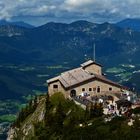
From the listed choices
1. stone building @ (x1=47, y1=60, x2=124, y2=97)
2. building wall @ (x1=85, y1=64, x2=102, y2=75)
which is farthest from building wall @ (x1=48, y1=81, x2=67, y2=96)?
building wall @ (x1=85, y1=64, x2=102, y2=75)

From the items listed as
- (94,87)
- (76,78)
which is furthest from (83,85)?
(76,78)

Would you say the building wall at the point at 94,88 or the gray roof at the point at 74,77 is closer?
the building wall at the point at 94,88

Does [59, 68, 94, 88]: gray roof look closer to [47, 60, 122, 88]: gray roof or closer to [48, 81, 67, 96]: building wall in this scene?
[47, 60, 122, 88]: gray roof

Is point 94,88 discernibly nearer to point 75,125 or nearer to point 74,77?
point 74,77

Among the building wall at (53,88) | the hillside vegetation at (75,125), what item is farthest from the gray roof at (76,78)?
the hillside vegetation at (75,125)

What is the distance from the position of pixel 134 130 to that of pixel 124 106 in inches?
888

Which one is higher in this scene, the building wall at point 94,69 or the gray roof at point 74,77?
the building wall at point 94,69

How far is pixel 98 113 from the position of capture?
73812 millimetres

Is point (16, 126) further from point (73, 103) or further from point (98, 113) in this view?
point (98, 113)

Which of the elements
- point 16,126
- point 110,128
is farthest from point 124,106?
point 16,126

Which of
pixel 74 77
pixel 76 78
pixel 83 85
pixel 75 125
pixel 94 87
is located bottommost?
pixel 75 125

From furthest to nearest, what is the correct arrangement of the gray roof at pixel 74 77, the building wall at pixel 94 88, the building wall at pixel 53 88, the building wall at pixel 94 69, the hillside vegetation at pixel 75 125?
the building wall at pixel 94 69, the building wall at pixel 53 88, the gray roof at pixel 74 77, the building wall at pixel 94 88, the hillside vegetation at pixel 75 125

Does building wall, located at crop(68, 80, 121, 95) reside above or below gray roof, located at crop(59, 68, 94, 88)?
below

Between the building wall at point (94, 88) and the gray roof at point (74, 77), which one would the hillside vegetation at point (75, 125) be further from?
the gray roof at point (74, 77)
